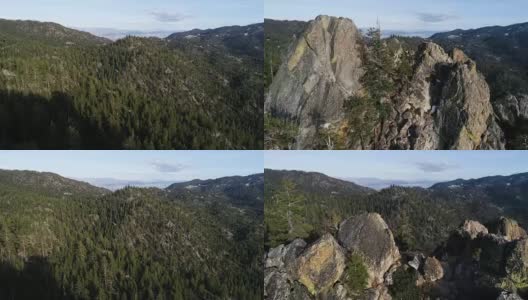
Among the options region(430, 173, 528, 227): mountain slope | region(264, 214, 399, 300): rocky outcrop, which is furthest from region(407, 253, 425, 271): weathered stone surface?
region(430, 173, 528, 227): mountain slope

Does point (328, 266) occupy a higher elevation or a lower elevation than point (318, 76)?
lower

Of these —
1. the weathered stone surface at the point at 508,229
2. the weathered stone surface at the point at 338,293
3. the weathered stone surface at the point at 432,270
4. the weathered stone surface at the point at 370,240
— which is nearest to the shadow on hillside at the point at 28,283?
the weathered stone surface at the point at 338,293

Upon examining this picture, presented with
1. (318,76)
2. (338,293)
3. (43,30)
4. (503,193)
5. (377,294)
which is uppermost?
(43,30)

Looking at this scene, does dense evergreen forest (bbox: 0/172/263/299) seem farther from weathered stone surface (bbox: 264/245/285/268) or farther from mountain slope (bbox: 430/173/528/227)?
mountain slope (bbox: 430/173/528/227)

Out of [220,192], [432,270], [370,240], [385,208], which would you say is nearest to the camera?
[370,240]

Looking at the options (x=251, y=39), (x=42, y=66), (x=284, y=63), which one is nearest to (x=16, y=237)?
(x=42, y=66)

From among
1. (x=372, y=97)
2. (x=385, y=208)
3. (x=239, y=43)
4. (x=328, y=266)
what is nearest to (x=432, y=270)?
(x=328, y=266)

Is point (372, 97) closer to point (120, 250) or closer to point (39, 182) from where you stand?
point (120, 250)
